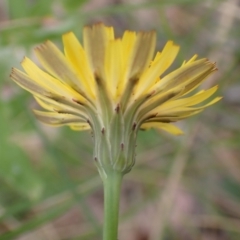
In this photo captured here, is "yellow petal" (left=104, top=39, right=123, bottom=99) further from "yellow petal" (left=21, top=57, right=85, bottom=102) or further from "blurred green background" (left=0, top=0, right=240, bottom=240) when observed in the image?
"blurred green background" (left=0, top=0, right=240, bottom=240)

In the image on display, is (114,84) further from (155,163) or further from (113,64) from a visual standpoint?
(155,163)

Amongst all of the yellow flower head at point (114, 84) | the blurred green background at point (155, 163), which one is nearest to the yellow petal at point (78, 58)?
the yellow flower head at point (114, 84)

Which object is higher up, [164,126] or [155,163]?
[155,163]

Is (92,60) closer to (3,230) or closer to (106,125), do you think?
(106,125)

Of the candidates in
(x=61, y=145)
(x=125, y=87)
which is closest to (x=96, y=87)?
(x=125, y=87)

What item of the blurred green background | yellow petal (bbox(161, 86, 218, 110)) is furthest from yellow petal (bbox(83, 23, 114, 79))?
the blurred green background

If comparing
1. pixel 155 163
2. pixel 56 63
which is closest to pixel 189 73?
pixel 56 63
